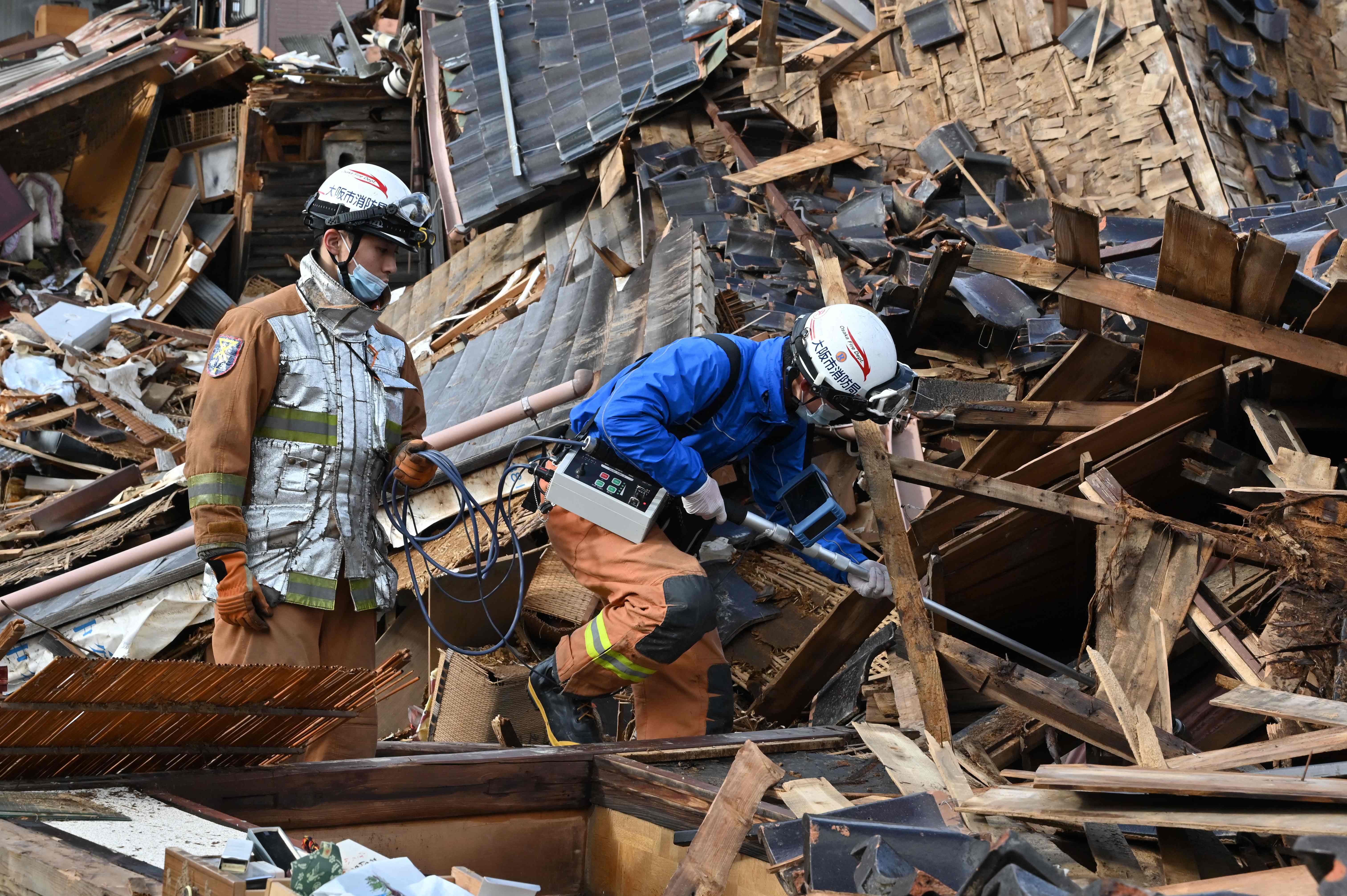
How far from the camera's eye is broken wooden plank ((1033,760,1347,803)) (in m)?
2.27

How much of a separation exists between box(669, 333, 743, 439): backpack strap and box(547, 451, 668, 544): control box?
22 centimetres

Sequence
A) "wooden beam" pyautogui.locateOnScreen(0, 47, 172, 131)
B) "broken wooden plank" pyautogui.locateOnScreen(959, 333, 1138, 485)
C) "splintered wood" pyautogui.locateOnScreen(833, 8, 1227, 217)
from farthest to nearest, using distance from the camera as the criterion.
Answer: "wooden beam" pyautogui.locateOnScreen(0, 47, 172, 131) < "splintered wood" pyautogui.locateOnScreen(833, 8, 1227, 217) < "broken wooden plank" pyautogui.locateOnScreen(959, 333, 1138, 485)

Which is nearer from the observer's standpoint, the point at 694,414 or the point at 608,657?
the point at 608,657

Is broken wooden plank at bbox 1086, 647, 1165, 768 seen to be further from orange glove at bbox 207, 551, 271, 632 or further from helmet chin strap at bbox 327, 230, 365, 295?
helmet chin strap at bbox 327, 230, 365, 295

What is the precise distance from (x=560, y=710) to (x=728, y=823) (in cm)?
174

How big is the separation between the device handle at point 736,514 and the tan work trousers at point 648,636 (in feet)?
0.84

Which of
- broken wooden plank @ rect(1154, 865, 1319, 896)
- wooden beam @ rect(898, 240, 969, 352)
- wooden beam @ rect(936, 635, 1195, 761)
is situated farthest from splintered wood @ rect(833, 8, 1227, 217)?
broken wooden plank @ rect(1154, 865, 1319, 896)

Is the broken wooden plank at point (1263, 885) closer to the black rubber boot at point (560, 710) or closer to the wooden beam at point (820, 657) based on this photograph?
the black rubber boot at point (560, 710)

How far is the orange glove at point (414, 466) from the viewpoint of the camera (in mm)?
4055

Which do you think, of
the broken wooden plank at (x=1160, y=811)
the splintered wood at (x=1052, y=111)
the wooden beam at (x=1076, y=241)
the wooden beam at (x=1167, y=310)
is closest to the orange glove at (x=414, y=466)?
the broken wooden plank at (x=1160, y=811)

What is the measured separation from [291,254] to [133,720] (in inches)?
561

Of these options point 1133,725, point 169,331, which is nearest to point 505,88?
point 169,331

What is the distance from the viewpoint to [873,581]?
14.9 feet

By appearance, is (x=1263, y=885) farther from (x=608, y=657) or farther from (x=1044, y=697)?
(x=608, y=657)
